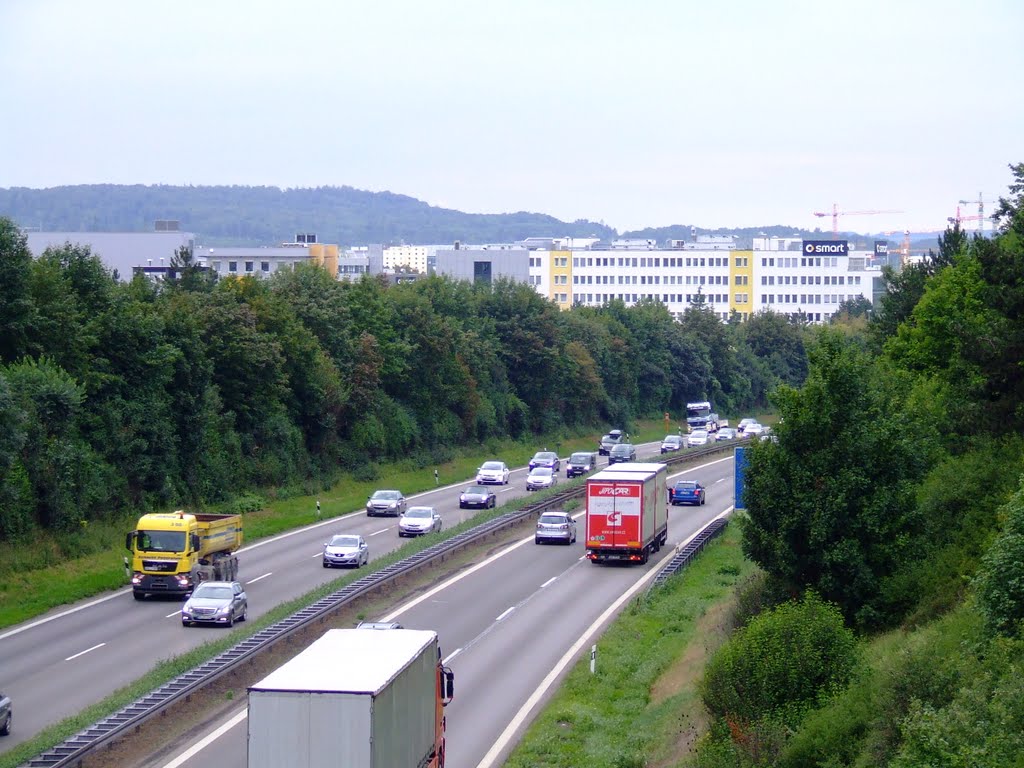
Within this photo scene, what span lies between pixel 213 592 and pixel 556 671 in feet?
34.3

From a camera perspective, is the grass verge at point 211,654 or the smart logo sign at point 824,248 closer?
the grass verge at point 211,654

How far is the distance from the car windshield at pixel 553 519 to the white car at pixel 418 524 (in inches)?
209

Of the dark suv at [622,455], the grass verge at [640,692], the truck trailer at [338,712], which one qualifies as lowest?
the dark suv at [622,455]

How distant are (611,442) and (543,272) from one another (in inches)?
3919

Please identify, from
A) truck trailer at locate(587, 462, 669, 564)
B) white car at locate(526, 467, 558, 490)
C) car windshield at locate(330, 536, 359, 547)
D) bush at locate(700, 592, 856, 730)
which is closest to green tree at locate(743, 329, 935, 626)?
bush at locate(700, 592, 856, 730)

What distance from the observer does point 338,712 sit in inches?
568

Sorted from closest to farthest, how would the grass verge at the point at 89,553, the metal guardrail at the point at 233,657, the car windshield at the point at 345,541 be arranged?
the metal guardrail at the point at 233,657
the grass verge at the point at 89,553
the car windshield at the point at 345,541

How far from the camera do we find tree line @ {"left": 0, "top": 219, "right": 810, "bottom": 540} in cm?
4594

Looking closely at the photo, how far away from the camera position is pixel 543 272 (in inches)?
7648

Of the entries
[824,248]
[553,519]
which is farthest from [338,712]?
[824,248]

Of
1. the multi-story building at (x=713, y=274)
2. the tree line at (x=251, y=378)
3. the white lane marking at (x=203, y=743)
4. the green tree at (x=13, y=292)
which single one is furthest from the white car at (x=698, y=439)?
the multi-story building at (x=713, y=274)

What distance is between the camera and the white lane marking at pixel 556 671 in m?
22.6

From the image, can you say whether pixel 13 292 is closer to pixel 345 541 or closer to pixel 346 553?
pixel 345 541

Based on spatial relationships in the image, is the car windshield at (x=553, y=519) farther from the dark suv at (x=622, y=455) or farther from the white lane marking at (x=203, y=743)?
the dark suv at (x=622, y=455)
